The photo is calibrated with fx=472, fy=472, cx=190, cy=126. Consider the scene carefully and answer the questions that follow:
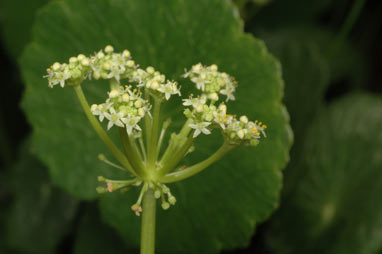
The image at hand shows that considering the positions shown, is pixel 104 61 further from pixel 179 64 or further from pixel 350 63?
pixel 350 63

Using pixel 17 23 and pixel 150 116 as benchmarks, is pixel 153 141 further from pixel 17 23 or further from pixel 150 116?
pixel 17 23

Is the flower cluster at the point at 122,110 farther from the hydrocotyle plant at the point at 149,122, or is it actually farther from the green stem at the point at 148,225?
the green stem at the point at 148,225

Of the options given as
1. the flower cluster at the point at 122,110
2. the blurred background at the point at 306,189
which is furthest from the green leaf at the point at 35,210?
the flower cluster at the point at 122,110

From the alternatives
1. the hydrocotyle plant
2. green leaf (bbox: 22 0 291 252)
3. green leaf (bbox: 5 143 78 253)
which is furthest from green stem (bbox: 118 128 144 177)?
green leaf (bbox: 5 143 78 253)

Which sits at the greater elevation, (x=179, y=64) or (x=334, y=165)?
(x=179, y=64)

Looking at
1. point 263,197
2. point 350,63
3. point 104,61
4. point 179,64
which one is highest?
point 350,63

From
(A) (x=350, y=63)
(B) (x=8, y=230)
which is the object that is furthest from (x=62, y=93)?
(A) (x=350, y=63)

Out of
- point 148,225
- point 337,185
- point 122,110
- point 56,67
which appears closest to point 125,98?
point 122,110
